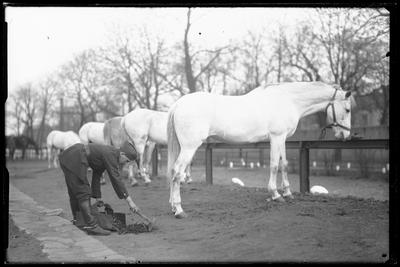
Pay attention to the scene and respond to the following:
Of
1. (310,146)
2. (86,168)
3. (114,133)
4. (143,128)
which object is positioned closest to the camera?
(86,168)

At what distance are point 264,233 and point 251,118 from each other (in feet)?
8.56

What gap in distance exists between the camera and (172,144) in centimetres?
698

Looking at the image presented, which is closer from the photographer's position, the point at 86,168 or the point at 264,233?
the point at 264,233

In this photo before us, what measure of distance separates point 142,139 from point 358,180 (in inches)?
352

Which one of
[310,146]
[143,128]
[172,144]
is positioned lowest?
[310,146]

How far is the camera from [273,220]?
5.49 metres

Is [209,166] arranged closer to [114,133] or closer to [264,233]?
[114,133]

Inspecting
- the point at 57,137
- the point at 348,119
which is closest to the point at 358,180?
the point at 348,119

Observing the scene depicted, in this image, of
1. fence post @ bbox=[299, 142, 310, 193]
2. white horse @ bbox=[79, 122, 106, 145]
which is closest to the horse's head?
fence post @ bbox=[299, 142, 310, 193]

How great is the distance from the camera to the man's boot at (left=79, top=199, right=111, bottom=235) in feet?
18.0

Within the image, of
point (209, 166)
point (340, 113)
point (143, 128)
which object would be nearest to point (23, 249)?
point (340, 113)

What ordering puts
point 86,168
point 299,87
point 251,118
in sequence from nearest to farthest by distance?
1. point 86,168
2. point 251,118
3. point 299,87

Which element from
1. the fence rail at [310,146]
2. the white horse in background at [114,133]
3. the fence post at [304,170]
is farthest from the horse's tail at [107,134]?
the fence post at [304,170]

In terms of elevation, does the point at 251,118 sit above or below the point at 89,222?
above
